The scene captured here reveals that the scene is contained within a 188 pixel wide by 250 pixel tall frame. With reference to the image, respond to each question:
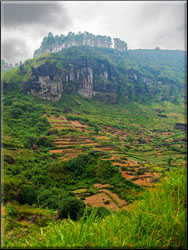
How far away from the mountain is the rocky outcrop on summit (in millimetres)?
15848

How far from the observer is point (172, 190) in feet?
7.65

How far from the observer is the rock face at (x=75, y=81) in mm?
99794

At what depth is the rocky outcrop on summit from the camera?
507 ft

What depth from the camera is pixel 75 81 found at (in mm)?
120438

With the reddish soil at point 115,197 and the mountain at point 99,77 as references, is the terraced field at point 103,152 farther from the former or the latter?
the mountain at point 99,77

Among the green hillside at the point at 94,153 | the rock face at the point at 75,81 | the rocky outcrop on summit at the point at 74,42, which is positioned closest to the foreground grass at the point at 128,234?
the green hillside at the point at 94,153

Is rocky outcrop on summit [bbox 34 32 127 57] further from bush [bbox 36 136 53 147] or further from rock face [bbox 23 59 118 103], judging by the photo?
bush [bbox 36 136 53 147]

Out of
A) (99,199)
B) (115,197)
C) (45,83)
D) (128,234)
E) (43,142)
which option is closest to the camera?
(128,234)

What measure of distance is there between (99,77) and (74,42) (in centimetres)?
5732

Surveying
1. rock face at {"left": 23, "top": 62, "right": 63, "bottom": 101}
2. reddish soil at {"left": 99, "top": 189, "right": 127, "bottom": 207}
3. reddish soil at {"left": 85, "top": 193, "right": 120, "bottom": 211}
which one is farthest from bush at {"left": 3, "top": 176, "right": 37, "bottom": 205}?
rock face at {"left": 23, "top": 62, "right": 63, "bottom": 101}

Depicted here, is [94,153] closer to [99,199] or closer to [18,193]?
[99,199]

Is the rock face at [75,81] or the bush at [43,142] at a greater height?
the rock face at [75,81]

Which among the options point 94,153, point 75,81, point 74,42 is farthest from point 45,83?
point 74,42

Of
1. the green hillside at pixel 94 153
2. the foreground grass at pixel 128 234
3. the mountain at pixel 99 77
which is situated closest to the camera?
the foreground grass at pixel 128 234
